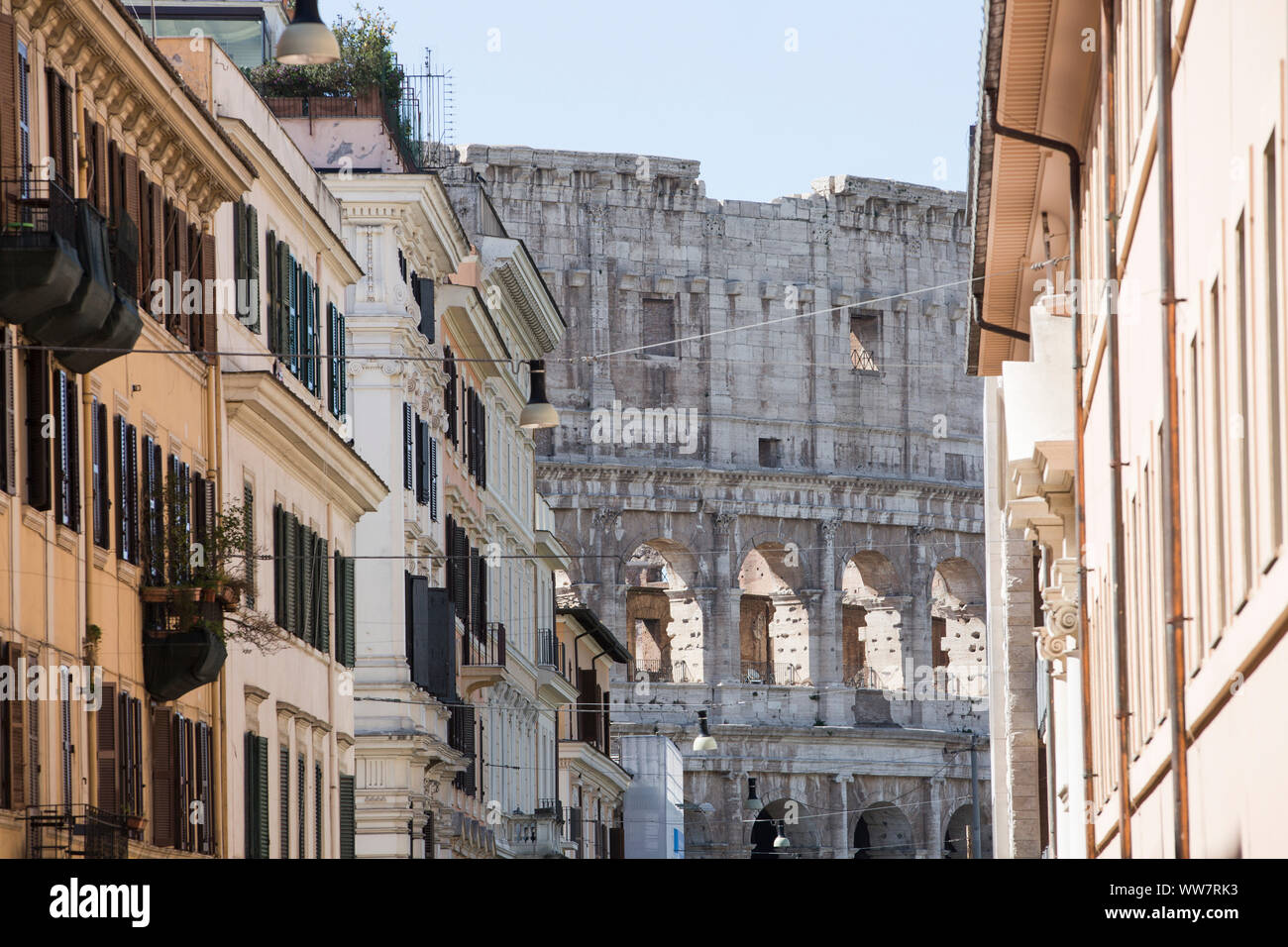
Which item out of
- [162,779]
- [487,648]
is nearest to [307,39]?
[162,779]

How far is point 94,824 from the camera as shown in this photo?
19406mm

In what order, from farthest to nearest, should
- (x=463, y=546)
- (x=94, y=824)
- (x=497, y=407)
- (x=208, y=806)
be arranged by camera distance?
(x=497, y=407)
(x=463, y=546)
(x=208, y=806)
(x=94, y=824)

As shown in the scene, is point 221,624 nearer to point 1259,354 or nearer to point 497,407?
point 1259,354

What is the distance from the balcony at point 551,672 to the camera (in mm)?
50312

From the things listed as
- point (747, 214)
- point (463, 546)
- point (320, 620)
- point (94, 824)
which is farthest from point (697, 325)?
point (94, 824)

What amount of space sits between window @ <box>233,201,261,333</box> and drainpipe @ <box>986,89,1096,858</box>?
10.3 meters

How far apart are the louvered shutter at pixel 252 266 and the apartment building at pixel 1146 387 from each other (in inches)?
270

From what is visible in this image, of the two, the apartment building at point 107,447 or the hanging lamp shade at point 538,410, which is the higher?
the hanging lamp shade at point 538,410

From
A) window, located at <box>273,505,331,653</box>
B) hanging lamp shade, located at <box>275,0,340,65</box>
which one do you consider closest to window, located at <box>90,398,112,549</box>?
hanging lamp shade, located at <box>275,0,340,65</box>

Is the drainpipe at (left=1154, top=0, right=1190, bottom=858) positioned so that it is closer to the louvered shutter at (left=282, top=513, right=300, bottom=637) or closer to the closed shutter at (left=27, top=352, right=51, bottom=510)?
the closed shutter at (left=27, top=352, right=51, bottom=510)

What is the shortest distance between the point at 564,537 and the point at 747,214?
34.5 feet

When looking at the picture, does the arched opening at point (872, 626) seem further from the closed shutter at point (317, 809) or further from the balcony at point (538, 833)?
the closed shutter at point (317, 809)

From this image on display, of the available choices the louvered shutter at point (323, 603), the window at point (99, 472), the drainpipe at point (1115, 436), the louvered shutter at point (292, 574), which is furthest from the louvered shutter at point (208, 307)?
the drainpipe at point (1115, 436)

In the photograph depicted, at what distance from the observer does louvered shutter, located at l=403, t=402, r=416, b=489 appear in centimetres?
3578
